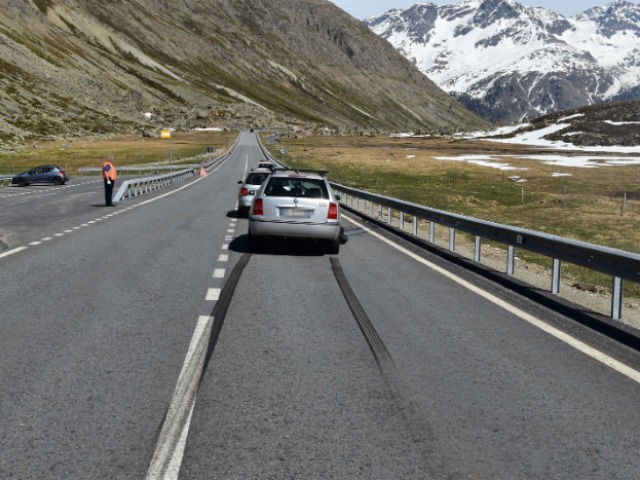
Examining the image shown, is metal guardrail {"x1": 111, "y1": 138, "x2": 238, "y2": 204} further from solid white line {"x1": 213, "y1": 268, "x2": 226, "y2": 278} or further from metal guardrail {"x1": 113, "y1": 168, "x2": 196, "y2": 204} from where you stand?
solid white line {"x1": 213, "y1": 268, "x2": 226, "y2": 278}

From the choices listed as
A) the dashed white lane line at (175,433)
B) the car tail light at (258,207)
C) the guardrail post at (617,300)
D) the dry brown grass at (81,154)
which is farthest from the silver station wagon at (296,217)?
the dry brown grass at (81,154)

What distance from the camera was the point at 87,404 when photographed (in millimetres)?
5027

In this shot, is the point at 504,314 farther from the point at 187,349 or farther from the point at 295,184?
the point at 295,184

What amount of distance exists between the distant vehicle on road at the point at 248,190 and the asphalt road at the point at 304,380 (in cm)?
1030

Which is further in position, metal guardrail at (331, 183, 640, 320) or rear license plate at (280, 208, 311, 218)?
rear license plate at (280, 208, 311, 218)

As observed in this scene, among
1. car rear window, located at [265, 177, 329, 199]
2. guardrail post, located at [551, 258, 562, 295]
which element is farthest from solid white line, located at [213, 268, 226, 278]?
guardrail post, located at [551, 258, 562, 295]

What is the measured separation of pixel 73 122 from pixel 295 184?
415 ft

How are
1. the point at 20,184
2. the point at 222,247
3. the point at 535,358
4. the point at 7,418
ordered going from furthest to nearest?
the point at 20,184, the point at 222,247, the point at 535,358, the point at 7,418

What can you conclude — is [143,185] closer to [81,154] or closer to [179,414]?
[179,414]

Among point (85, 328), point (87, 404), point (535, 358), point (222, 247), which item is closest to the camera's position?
point (87, 404)

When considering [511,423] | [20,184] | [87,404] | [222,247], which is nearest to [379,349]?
[511,423]

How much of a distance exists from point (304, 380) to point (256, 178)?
16693mm

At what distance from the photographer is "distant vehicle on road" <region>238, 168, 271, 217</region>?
21.4 meters

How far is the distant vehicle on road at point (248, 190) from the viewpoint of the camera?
2136 centimetres
